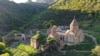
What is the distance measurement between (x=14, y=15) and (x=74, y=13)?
77.3ft

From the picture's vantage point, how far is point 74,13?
4097 inches

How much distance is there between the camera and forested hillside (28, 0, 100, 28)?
98.9 m

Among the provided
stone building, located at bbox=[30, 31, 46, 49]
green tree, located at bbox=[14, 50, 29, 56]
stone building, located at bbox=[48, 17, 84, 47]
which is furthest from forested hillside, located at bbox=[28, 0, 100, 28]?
green tree, located at bbox=[14, 50, 29, 56]

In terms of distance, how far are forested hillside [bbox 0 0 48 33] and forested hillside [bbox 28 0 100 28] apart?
7858 millimetres

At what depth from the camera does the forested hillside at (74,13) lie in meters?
98.9

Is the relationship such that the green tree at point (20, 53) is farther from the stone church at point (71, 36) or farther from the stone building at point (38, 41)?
the stone church at point (71, 36)

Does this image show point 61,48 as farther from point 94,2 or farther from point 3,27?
point 94,2

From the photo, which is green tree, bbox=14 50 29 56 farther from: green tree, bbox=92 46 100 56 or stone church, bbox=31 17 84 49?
green tree, bbox=92 46 100 56

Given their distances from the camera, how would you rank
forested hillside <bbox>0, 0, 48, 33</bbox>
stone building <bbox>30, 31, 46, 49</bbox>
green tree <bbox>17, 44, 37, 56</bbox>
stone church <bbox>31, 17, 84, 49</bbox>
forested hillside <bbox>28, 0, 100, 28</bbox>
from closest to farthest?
green tree <bbox>17, 44, 37, 56</bbox> < stone building <bbox>30, 31, 46, 49</bbox> < stone church <bbox>31, 17, 84, 49</bbox> < forested hillside <bbox>28, 0, 100, 28</bbox> < forested hillside <bbox>0, 0, 48, 33</bbox>

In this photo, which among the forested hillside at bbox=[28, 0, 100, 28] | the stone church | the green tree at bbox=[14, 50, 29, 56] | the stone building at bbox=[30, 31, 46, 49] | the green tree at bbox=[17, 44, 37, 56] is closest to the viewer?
the green tree at bbox=[14, 50, 29, 56]

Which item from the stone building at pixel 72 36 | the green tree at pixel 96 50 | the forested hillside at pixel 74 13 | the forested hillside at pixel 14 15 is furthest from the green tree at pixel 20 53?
the forested hillside at pixel 14 15

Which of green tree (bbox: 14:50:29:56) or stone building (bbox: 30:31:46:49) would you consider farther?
stone building (bbox: 30:31:46:49)

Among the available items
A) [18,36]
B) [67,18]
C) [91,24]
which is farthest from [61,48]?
[67,18]

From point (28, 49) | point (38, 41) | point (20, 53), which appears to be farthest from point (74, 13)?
point (20, 53)
